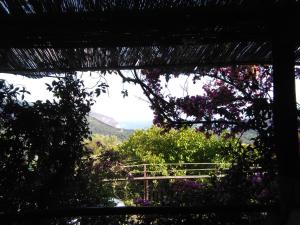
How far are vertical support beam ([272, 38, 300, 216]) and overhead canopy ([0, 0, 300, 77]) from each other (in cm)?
14

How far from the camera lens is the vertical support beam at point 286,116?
233 centimetres

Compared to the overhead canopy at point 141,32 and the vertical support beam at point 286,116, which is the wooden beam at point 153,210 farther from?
the overhead canopy at point 141,32

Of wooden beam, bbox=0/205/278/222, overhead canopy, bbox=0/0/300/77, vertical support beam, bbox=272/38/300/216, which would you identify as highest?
overhead canopy, bbox=0/0/300/77

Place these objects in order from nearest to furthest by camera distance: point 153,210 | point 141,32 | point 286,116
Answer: point 153,210 < point 286,116 < point 141,32

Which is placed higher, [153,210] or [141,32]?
[141,32]

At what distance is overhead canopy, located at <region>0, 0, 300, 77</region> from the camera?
84.4 inches

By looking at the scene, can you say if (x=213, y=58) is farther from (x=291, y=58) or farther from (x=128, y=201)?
(x=128, y=201)

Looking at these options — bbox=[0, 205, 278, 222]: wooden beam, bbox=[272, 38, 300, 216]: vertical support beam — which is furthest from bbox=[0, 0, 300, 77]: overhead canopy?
bbox=[0, 205, 278, 222]: wooden beam

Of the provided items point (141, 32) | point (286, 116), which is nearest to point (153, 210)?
point (286, 116)

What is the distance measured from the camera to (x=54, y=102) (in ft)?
10.9

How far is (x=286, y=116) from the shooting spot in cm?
234

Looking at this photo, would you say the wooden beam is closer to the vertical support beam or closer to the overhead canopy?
the vertical support beam

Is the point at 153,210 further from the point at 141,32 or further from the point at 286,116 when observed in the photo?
the point at 141,32

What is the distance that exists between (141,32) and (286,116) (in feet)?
4.10
